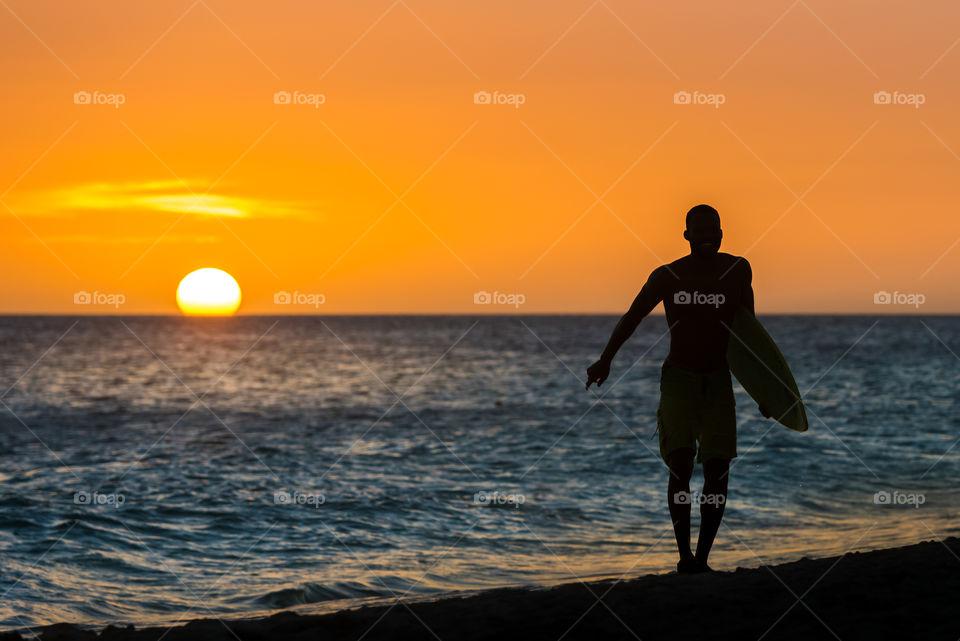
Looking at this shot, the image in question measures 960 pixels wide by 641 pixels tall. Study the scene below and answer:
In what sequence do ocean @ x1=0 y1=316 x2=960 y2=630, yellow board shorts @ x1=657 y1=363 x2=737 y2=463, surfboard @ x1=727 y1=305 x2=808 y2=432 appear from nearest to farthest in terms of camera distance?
yellow board shorts @ x1=657 y1=363 x2=737 y2=463, surfboard @ x1=727 y1=305 x2=808 y2=432, ocean @ x1=0 y1=316 x2=960 y2=630

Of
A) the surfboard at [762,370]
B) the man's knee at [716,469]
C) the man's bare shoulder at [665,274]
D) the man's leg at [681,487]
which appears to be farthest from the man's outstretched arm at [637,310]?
the man's knee at [716,469]

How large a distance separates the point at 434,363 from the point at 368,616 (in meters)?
44.2

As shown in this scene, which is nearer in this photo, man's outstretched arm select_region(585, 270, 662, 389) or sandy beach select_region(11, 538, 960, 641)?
sandy beach select_region(11, 538, 960, 641)

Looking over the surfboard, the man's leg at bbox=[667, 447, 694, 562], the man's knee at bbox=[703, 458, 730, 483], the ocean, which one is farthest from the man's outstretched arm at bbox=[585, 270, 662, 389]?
the ocean

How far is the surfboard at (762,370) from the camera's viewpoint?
18.9ft

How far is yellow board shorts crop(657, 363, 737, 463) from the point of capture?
5.58m

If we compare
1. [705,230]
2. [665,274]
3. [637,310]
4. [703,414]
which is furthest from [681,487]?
[705,230]

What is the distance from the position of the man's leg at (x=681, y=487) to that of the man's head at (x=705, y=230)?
1.12 meters

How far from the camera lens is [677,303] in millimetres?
5605

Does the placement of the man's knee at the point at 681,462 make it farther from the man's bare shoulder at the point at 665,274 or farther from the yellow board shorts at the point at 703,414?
the man's bare shoulder at the point at 665,274

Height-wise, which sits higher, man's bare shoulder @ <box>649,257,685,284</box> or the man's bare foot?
man's bare shoulder @ <box>649,257,685,284</box>

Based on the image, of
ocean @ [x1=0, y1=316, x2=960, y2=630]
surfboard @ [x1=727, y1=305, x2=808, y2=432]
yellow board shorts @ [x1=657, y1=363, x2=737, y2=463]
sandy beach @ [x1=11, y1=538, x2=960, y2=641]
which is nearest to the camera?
sandy beach @ [x1=11, y1=538, x2=960, y2=641]

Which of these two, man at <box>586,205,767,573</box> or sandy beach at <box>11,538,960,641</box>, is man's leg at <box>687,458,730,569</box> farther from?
sandy beach at <box>11,538,960,641</box>

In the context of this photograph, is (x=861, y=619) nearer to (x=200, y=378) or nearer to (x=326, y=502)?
(x=326, y=502)
